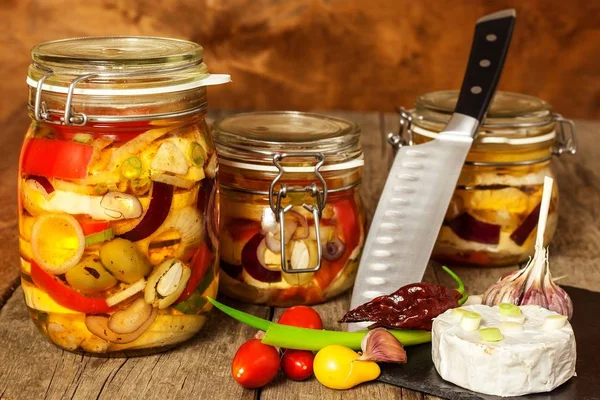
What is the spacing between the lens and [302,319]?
128 centimetres

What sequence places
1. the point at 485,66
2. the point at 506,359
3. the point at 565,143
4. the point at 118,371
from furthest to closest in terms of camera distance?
the point at 565,143 < the point at 485,66 < the point at 118,371 < the point at 506,359

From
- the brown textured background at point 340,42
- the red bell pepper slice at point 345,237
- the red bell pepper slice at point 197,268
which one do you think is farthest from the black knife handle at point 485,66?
the brown textured background at point 340,42

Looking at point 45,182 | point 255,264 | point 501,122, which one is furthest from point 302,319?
point 501,122

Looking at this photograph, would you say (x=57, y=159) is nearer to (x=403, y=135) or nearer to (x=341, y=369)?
(x=341, y=369)

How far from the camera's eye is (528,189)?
62.3 inches

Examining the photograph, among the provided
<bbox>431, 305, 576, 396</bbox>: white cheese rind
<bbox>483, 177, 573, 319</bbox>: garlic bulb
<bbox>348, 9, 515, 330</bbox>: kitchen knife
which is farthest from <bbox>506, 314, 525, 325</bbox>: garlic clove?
<bbox>348, 9, 515, 330</bbox>: kitchen knife

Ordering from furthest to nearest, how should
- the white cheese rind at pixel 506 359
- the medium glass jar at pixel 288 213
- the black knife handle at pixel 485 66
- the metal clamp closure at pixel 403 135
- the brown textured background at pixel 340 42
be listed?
the brown textured background at pixel 340 42 → the metal clamp closure at pixel 403 135 → the black knife handle at pixel 485 66 → the medium glass jar at pixel 288 213 → the white cheese rind at pixel 506 359

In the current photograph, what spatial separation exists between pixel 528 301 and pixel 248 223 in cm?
41

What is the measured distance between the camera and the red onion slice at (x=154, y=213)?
3.91 ft

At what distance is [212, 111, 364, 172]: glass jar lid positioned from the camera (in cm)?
139

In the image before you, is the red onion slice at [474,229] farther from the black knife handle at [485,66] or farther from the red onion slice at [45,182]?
the red onion slice at [45,182]

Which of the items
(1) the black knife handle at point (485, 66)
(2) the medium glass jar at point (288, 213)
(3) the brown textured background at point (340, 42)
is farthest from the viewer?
(3) the brown textured background at point (340, 42)

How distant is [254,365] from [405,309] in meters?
0.23

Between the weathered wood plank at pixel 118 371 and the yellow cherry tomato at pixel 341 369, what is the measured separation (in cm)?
9
